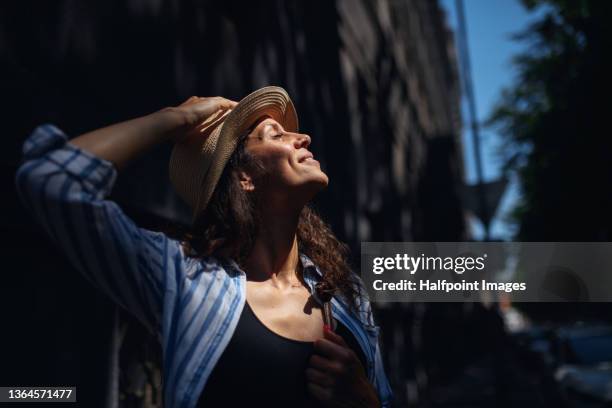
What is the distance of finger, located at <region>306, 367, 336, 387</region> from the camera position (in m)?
1.73

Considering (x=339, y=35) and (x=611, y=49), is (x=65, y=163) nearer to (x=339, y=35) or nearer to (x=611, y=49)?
(x=339, y=35)

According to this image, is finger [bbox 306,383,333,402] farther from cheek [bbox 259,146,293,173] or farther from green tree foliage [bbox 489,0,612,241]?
green tree foliage [bbox 489,0,612,241]

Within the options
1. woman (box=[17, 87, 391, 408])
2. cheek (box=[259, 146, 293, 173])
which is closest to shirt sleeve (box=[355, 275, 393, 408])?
woman (box=[17, 87, 391, 408])

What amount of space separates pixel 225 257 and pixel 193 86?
3.18 meters

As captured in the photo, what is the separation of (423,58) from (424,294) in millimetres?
12979

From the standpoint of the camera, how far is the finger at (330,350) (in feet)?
5.82

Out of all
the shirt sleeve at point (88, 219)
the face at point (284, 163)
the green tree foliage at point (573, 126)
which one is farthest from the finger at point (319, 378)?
the green tree foliage at point (573, 126)

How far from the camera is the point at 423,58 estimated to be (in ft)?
74.4

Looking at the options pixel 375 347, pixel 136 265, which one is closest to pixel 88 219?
pixel 136 265

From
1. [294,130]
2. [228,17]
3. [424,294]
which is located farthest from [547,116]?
[294,130]

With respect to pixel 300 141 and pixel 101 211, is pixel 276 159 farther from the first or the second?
pixel 101 211

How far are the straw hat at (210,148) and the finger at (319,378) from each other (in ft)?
2.16

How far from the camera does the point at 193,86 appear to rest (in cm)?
489

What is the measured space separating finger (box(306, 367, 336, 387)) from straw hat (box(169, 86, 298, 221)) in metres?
0.66
